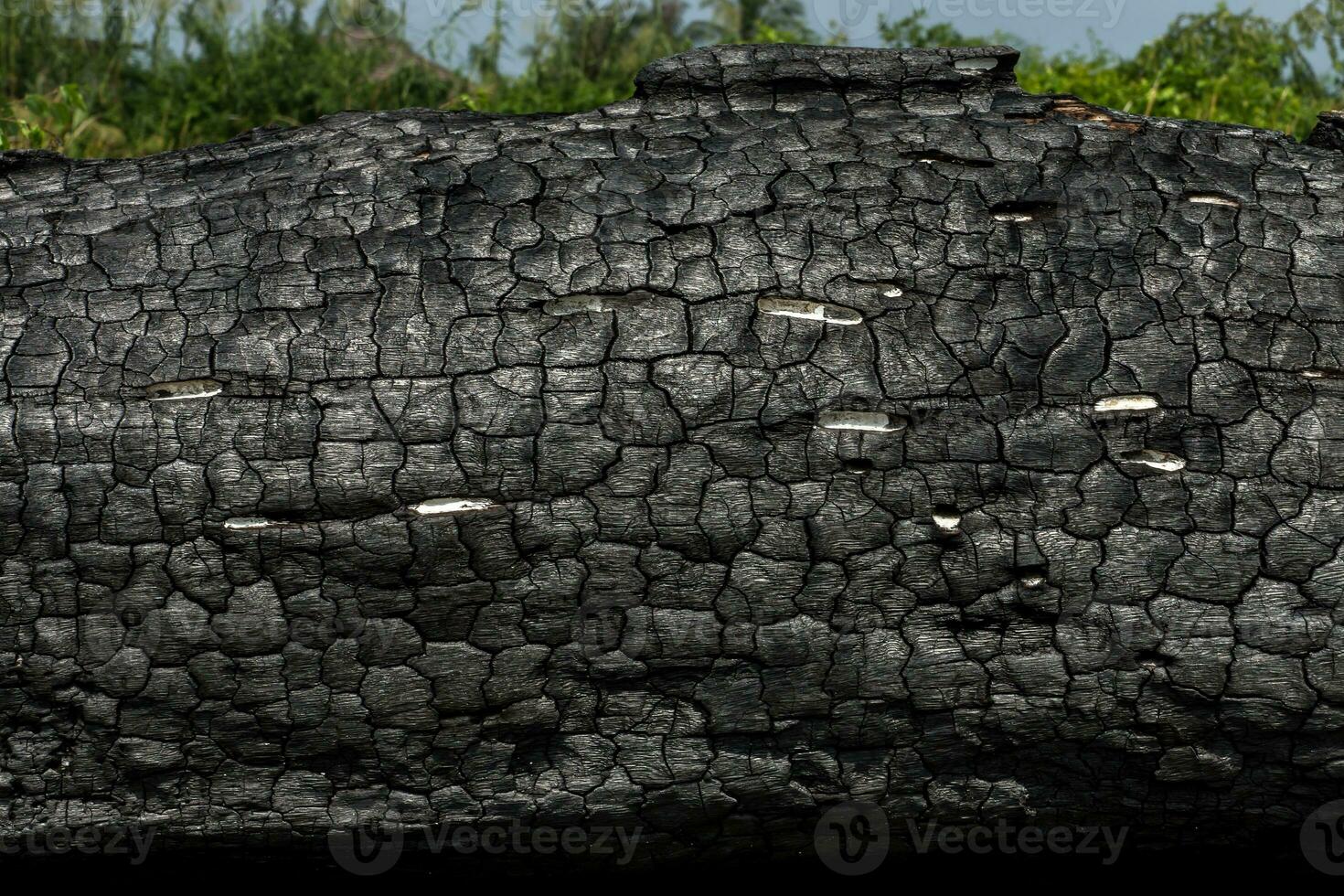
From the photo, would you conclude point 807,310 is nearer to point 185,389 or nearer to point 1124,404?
point 1124,404

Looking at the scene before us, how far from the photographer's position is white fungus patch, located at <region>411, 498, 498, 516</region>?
82.2 inches

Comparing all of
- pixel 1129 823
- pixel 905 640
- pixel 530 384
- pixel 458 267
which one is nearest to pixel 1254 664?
pixel 1129 823

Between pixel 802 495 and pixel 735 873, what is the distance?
848 millimetres

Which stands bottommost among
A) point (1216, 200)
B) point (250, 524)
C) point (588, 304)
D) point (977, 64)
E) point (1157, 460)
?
point (250, 524)

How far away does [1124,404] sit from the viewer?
212 centimetres

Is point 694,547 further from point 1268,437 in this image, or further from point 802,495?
point 1268,437

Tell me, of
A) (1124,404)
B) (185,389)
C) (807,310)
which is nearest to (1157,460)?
(1124,404)

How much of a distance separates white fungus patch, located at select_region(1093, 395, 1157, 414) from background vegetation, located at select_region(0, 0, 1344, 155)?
3.62 metres

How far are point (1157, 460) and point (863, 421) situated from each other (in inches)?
20.6

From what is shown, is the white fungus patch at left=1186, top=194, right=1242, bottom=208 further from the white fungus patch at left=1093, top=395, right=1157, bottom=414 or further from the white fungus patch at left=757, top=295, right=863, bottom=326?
the white fungus patch at left=757, top=295, right=863, bottom=326

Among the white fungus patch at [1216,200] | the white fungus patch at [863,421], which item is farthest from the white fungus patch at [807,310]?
the white fungus patch at [1216,200]

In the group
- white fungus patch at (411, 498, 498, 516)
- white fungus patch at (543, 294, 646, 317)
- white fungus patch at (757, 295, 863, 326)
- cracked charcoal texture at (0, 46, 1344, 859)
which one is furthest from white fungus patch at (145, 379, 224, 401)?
white fungus patch at (757, 295, 863, 326)

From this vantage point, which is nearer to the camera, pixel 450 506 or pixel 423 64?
pixel 450 506

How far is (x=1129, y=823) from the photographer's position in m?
2.27
